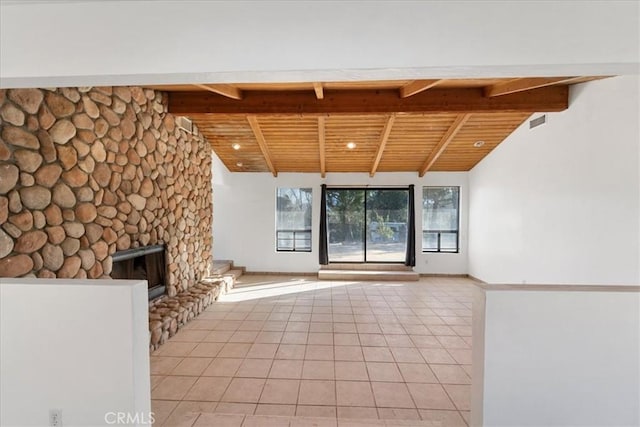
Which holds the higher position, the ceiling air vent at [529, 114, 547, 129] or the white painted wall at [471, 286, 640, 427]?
the ceiling air vent at [529, 114, 547, 129]

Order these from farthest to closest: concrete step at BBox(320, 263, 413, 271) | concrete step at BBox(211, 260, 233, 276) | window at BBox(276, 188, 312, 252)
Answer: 1. window at BBox(276, 188, 312, 252)
2. concrete step at BBox(320, 263, 413, 271)
3. concrete step at BBox(211, 260, 233, 276)

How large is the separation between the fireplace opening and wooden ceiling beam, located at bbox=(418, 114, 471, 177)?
471cm

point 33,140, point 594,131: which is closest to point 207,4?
point 33,140

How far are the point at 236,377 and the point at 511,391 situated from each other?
213cm

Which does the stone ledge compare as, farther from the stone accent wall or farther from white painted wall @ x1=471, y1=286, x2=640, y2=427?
white painted wall @ x1=471, y1=286, x2=640, y2=427

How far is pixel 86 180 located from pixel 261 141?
310 centimetres

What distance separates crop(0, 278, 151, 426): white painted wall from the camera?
1.59 meters

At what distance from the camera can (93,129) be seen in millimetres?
2857

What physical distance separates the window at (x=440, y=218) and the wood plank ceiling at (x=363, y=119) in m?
0.59

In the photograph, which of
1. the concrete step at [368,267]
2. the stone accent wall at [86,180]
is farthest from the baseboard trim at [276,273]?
the stone accent wall at [86,180]

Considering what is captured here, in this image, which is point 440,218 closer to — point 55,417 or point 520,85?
point 520,85

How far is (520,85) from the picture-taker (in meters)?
3.55

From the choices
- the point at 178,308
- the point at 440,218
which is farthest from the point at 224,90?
the point at 440,218

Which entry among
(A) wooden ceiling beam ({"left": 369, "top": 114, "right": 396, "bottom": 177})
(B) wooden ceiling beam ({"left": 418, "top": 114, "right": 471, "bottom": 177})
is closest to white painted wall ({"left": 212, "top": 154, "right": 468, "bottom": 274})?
(A) wooden ceiling beam ({"left": 369, "top": 114, "right": 396, "bottom": 177})
